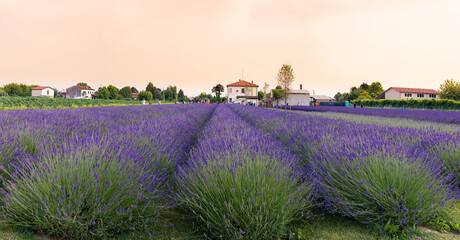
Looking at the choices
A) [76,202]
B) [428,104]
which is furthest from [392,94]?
[76,202]

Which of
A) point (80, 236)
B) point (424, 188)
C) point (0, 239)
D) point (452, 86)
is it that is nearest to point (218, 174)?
point (80, 236)

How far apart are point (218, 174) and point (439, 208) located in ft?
6.58

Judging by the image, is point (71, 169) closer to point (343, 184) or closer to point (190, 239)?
point (190, 239)

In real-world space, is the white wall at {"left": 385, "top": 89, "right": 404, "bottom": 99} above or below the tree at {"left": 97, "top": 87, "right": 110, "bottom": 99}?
below

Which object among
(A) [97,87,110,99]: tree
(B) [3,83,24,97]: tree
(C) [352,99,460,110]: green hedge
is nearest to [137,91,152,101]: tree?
(A) [97,87,110,99]: tree

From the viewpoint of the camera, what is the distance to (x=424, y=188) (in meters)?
2.15

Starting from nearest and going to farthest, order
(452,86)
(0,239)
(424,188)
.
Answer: (0,239)
(424,188)
(452,86)

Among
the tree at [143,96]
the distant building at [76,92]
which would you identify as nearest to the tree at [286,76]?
the tree at [143,96]

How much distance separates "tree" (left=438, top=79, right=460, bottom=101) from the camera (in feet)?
172

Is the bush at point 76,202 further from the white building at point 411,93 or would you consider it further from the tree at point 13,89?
the tree at point 13,89

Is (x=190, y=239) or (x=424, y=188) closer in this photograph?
(x=190, y=239)

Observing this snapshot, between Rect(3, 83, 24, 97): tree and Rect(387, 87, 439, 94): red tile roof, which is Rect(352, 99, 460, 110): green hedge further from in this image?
Rect(3, 83, 24, 97): tree

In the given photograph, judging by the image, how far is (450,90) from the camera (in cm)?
5309

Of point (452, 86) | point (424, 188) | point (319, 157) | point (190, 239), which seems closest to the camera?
point (190, 239)
